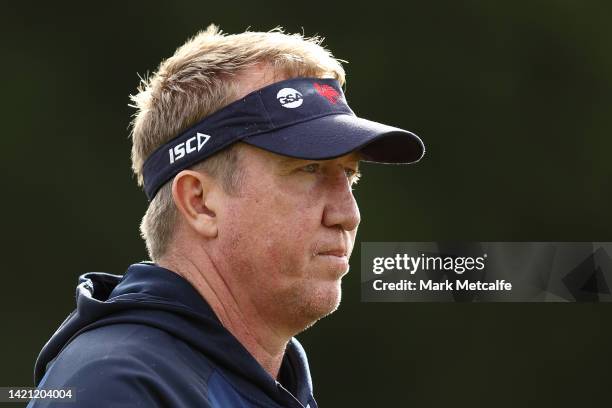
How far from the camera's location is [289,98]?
1832 millimetres

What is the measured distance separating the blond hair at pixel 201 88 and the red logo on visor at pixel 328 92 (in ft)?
0.11

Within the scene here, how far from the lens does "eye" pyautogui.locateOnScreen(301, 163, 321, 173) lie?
1.81m

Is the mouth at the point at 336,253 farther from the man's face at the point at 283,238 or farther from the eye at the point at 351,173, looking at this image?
the eye at the point at 351,173

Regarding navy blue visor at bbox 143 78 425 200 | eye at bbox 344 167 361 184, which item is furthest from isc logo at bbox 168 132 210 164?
eye at bbox 344 167 361 184

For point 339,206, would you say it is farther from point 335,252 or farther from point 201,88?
point 201,88

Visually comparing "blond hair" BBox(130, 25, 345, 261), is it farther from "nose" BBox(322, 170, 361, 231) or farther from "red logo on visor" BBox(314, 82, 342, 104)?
"nose" BBox(322, 170, 361, 231)

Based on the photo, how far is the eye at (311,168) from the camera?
1.81 m

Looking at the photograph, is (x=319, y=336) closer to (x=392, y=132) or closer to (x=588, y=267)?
(x=588, y=267)

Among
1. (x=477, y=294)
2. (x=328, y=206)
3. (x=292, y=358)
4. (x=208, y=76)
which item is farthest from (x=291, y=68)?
(x=477, y=294)

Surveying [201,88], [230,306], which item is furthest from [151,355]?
[201,88]

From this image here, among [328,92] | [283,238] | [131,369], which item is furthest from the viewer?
[328,92]

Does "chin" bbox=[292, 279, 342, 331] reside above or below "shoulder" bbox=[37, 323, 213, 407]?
above

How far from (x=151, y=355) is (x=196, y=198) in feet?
1.12

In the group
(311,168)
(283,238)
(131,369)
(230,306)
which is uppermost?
(311,168)
